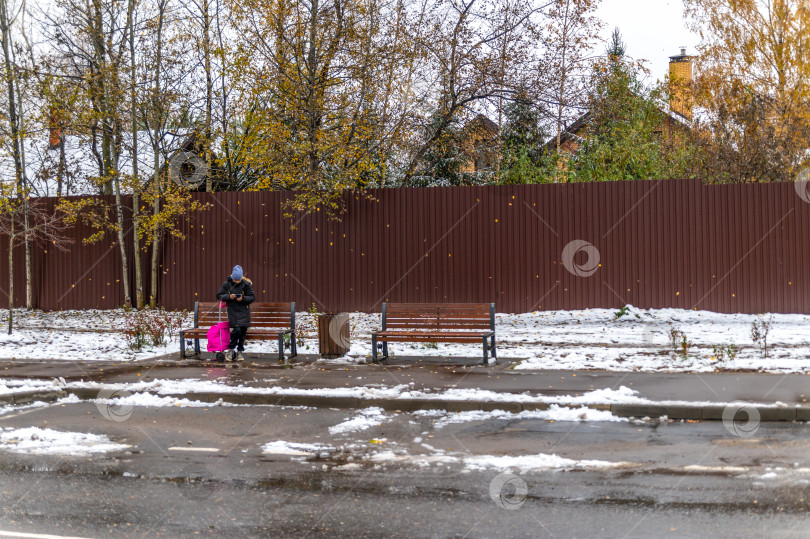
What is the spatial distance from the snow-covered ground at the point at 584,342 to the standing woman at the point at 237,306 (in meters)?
1.09

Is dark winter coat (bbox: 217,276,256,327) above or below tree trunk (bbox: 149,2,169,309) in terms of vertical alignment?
below

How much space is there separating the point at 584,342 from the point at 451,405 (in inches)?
214

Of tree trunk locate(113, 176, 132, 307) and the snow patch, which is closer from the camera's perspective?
the snow patch

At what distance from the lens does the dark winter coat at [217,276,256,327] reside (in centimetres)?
1261

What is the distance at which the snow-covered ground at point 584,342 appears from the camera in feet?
37.6

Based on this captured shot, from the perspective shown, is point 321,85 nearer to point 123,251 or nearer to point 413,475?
point 123,251

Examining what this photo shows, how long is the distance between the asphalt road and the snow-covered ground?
11.5 ft

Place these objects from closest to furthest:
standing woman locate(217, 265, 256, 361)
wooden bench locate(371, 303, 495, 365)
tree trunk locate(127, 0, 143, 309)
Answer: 1. wooden bench locate(371, 303, 495, 365)
2. standing woman locate(217, 265, 256, 361)
3. tree trunk locate(127, 0, 143, 309)

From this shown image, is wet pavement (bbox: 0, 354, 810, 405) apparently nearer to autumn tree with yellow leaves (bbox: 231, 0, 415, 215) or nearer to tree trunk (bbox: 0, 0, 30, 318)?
autumn tree with yellow leaves (bbox: 231, 0, 415, 215)

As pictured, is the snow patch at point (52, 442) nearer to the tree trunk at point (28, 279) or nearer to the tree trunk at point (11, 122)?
the tree trunk at point (11, 122)

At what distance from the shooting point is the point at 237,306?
12664 mm

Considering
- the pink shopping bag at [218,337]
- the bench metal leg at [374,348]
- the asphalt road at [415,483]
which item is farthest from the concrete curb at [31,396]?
the bench metal leg at [374,348]

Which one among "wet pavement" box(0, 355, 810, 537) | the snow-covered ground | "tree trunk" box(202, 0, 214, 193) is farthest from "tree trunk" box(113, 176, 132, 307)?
"wet pavement" box(0, 355, 810, 537)

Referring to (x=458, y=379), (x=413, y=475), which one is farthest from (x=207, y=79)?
(x=413, y=475)
